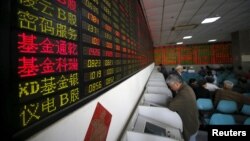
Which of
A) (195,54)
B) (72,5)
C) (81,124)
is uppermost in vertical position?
(195,54)

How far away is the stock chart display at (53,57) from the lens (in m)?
0.41

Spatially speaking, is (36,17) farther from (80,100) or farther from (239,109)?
(239,109)

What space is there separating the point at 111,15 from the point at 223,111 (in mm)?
3248

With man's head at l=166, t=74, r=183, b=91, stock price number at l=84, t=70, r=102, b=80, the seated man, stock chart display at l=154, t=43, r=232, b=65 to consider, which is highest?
stock chart display at l=154, t=43, r=232, b=65

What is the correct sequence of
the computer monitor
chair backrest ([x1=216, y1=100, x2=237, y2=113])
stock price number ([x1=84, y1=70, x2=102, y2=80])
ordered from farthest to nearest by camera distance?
chair backrest ([x1=216, y1=100, x2=237, y2=113])
the computer monitor
stock price number ([x1=84, y1=70, x2=102, y2=80])

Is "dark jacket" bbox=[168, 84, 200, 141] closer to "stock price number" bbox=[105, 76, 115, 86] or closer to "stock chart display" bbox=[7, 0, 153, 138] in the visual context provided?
"stock price number" bbox=[105, 76, 115, 86]

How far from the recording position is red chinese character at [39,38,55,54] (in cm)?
50

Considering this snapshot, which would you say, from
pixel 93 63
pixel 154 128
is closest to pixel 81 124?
pixel 93 63

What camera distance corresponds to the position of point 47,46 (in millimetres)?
515

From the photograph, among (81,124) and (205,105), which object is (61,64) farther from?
(205,105)

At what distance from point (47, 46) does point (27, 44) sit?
80 mm

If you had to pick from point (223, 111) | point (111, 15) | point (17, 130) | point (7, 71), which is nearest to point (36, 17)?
point (7, 71)

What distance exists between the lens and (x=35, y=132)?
1.47 ft

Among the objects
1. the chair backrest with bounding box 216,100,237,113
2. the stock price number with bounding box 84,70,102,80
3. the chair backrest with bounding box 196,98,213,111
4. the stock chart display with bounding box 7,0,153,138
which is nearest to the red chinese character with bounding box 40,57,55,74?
the stock chart display with bounding box 7,0,153,138
